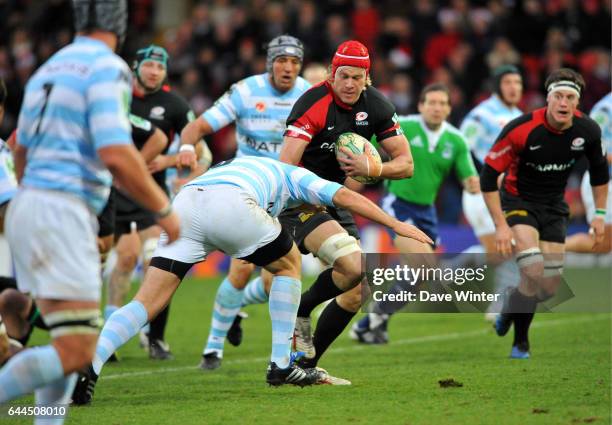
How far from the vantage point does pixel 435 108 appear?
1227 centimetres

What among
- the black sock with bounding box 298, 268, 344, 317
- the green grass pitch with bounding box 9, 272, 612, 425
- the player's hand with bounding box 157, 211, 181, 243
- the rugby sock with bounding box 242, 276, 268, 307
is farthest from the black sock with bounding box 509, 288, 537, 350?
the player's hand with bounding box 157, 211, 181, 243

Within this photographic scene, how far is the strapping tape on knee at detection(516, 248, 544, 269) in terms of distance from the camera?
988 centimetres

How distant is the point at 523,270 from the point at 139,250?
3968 mm

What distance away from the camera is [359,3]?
22.5 m

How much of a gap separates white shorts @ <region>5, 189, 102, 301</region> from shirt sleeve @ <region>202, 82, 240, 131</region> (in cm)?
481

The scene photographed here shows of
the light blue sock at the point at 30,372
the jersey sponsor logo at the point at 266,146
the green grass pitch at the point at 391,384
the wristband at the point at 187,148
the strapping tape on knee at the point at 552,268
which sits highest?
the jersey sponsor logo at the point at 266,146

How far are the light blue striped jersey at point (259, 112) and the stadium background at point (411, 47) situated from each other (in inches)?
324

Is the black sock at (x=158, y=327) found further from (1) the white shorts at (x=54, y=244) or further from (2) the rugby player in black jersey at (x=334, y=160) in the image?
(1) the white shorts at (x=54, y=244)

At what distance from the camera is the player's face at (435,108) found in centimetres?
1228

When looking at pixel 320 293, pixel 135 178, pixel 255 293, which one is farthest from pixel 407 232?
pixel 255 293

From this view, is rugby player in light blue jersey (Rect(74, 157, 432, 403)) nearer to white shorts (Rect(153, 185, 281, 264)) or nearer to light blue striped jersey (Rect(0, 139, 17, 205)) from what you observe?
white shorts (Rect(153, 185, 281, 264))

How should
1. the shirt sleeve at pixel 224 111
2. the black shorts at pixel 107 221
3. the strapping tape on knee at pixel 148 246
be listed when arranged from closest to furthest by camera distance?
the black shorts at pixel 107 221, the shirt sleeve at pixel 224 111, the strapping tape on knee at pixel 148 246

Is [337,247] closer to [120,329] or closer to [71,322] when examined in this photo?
[120,329]

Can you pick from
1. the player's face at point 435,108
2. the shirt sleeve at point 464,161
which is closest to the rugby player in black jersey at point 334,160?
the player's face at point 435,108
